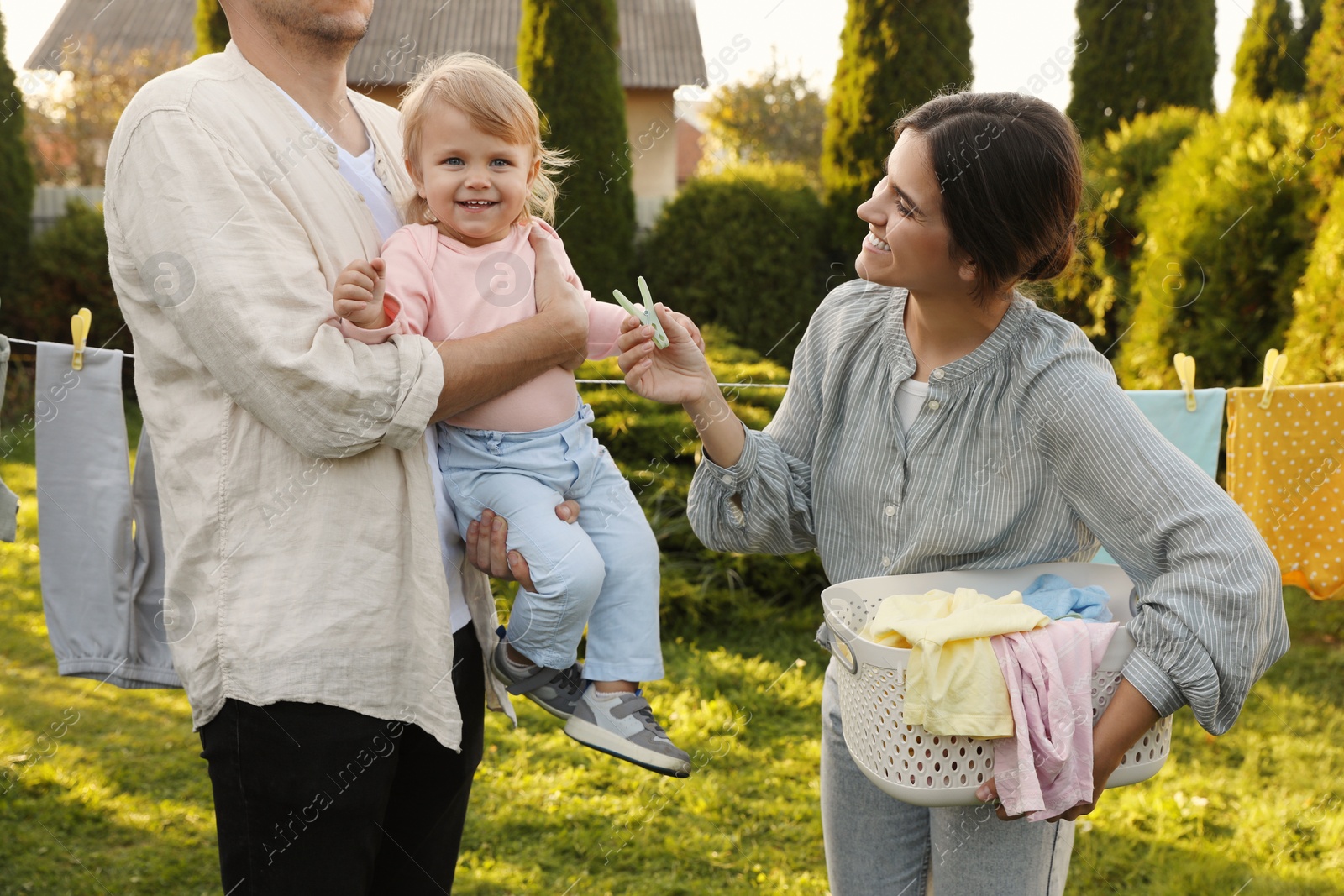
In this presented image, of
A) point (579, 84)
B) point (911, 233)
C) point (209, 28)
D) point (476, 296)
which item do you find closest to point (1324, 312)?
point (911, 233)

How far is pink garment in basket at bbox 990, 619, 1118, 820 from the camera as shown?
62.1 inches

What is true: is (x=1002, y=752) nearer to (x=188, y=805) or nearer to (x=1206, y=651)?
(x=1206, y=651)

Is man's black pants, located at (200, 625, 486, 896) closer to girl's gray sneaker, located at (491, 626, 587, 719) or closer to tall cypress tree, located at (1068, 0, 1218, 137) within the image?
girl's gray sneaker, located at (491, 626, 587, 719)

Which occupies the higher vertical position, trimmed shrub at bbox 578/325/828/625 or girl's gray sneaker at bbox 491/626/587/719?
girl's gray sneaker at bbox 491/626/587/719

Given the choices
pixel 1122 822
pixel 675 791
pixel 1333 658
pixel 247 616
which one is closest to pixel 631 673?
pixel 247 616

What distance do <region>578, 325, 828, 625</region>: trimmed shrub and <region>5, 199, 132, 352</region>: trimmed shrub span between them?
5.65 m

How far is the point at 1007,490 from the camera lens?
70.8 inches

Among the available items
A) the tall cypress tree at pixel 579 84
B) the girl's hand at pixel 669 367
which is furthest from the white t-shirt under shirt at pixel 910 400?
the tall cypress tree at pixel 579 84

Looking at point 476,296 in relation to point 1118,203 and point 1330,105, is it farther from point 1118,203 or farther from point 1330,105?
point 1118,203

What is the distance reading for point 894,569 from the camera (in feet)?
6.23

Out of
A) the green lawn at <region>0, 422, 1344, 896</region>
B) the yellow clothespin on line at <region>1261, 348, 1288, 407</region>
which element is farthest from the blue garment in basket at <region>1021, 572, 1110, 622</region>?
the green lawn at <region>0, 422, 1344, 896</region>

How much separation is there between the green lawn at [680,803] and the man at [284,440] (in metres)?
1.89

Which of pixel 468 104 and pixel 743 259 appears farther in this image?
pixel 743 259

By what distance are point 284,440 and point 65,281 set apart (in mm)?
9068
